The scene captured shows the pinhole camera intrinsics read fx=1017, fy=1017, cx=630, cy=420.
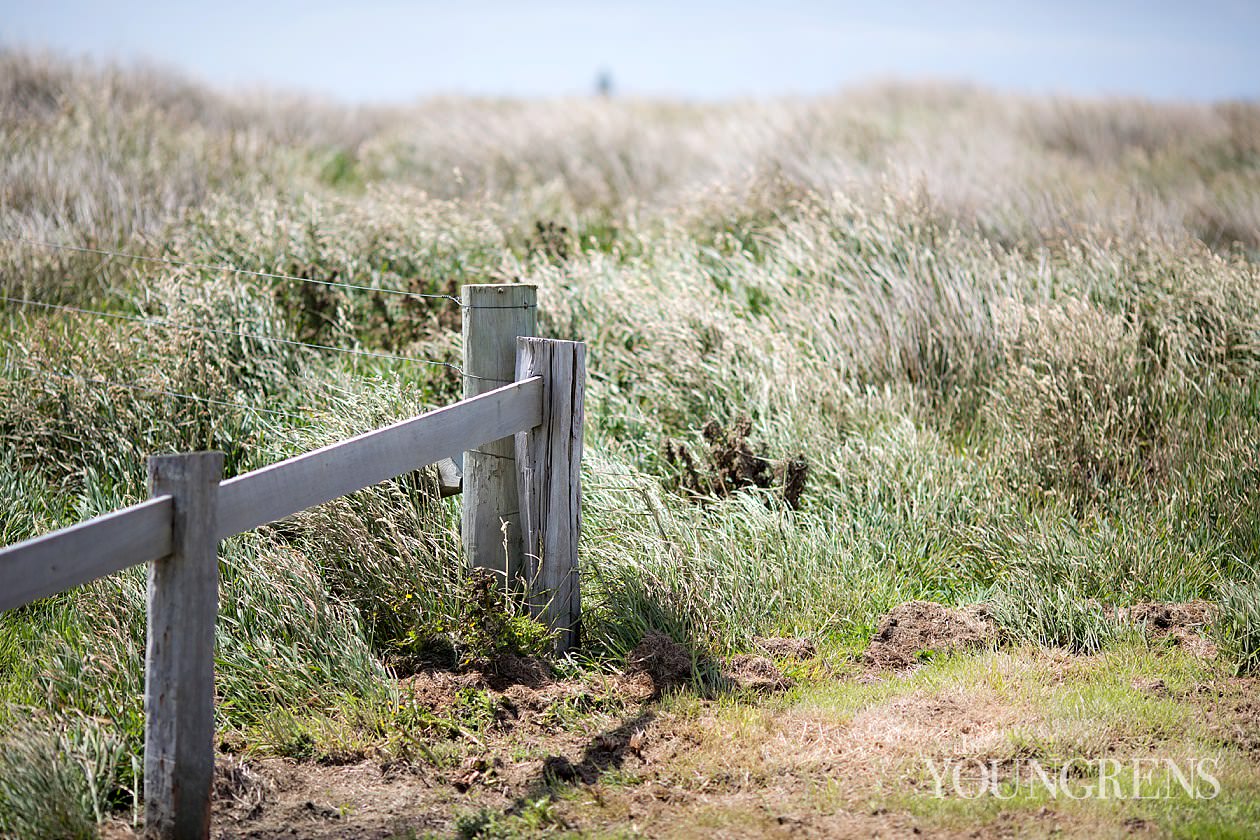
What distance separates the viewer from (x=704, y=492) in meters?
5.80

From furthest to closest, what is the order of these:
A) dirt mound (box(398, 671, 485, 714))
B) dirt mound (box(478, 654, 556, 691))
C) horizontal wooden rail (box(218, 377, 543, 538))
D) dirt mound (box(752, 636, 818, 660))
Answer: dirt mound (box(752, 636, 818, 660))
dirt mound (box(478, 654, 556, 691))
dirt mound (box(398, 671, 485, 714))
horizontal wooden rail (box(218, 377, 543, 538))

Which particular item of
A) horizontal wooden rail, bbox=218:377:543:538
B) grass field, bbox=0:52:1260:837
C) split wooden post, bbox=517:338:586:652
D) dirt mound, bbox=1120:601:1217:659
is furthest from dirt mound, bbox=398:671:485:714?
dirt mound, bbox=1120:601:1217:659

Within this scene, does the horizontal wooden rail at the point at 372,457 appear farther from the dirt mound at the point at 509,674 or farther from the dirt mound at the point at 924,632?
the dirt mound at the point at 924,632

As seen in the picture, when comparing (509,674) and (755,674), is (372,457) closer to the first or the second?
(509,674)

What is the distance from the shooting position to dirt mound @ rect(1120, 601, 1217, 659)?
461 centimetres

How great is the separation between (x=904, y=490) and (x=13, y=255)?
664 centimetres

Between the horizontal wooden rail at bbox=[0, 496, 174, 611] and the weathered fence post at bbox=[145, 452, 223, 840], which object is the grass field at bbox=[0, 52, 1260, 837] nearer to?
the weathered fence post at bbox=[145, 452, 223, 840]

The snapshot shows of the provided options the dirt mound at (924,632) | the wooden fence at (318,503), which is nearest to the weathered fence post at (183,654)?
the wooden fence at (318,503)

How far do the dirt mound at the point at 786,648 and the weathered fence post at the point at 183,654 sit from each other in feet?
8.00

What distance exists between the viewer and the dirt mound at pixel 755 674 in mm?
4293

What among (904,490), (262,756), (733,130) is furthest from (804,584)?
(733,130)

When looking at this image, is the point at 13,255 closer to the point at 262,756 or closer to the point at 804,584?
the point at 262,756

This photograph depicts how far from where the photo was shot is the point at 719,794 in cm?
358

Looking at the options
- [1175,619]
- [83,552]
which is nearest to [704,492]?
[1175,619]
